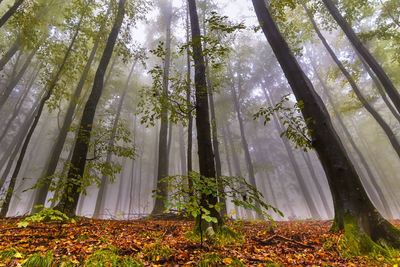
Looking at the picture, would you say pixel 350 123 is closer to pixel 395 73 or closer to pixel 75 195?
pixel 395 73

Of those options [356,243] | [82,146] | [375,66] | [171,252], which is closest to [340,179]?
[356,243]

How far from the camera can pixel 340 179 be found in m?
3.37

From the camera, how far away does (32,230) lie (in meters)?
3.26

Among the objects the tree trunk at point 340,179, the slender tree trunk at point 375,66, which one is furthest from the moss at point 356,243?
the slender tree trunk at point 375,66

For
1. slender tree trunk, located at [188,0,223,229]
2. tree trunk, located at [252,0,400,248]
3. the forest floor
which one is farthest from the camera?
slender tree trunk, located at [188,0,223,229]

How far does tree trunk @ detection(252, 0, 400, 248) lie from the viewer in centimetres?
296

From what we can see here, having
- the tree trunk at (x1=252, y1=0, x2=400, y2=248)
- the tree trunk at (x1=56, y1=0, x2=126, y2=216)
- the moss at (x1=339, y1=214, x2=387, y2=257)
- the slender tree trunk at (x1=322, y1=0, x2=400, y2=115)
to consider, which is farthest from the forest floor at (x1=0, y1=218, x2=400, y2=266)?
the slender tree trunk at (x1=322, y1=0, x2=400, y2=115)

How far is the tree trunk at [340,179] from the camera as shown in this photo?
296 cm

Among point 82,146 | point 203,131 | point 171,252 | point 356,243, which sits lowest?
point 356,243

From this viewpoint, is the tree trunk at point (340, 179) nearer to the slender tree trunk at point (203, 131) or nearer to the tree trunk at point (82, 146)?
the slender tree trunk at point (203, 131)

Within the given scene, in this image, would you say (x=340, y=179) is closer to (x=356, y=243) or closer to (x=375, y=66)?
(x=356, y=243)

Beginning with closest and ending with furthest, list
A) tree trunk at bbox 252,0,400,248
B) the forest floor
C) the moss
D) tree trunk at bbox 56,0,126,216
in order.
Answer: the forest floor < the moss < tree trunk at bbox 252,0,400,248 < tree trunk at bbox 56,0,126,216

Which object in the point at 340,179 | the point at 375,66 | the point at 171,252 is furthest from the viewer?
the point at 375,66

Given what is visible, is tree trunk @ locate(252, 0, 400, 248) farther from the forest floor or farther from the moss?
the forest floor
